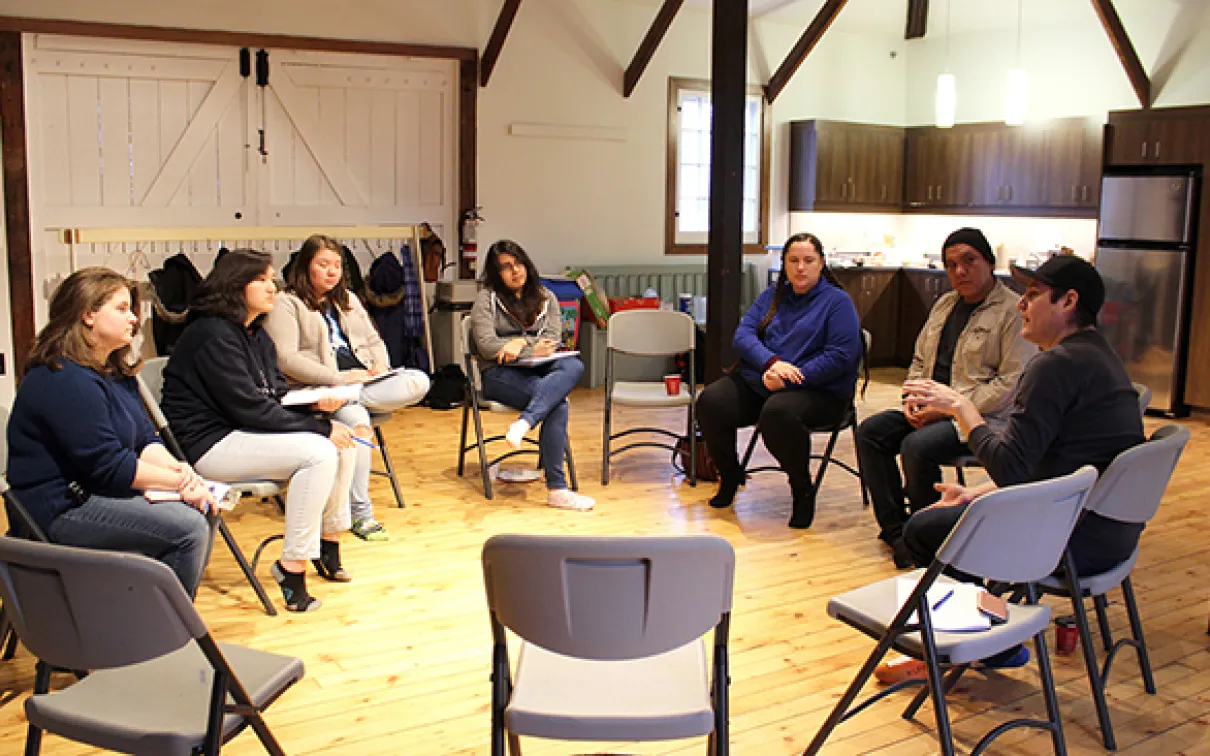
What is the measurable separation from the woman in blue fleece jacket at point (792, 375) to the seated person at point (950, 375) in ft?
1.05

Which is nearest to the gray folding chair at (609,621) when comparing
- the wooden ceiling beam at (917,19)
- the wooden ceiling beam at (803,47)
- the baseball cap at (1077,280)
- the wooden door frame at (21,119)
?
the baseball cap at (1077,280)

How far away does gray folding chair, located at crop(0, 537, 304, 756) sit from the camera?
1.98 metres

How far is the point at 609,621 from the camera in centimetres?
206

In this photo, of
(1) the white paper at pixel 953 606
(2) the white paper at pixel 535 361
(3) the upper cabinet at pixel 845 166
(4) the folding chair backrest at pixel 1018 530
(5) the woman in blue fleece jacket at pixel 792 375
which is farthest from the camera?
(3) the upper cabinet at pixel 845 166

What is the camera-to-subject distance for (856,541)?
15.4 feet

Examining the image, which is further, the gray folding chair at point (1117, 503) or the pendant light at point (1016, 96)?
the pendant light at point (1016, 96)

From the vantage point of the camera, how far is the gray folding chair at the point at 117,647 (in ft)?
6.49

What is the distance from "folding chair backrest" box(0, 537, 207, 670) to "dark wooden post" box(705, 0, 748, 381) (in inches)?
153

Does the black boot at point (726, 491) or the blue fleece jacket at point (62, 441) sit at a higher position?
the blue fleece jacket at point (62, 441)

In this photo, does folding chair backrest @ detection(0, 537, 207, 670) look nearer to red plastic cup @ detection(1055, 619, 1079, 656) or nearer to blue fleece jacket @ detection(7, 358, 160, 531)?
blue fleece jacket @ detection(7, 358, 160, 531)

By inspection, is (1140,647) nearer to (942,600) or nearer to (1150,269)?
(942,600)

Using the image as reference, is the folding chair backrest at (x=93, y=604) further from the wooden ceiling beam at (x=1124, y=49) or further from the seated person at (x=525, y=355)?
the wooden ceiling beam at (x=1124, y=49)

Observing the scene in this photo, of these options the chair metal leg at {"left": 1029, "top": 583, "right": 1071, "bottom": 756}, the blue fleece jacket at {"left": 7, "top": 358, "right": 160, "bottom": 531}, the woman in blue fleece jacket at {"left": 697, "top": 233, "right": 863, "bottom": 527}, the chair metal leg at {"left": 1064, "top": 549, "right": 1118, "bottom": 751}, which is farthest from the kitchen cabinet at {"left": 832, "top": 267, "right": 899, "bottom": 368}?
the blue fleece jacket at {"left": 7, "top": 358, "right": 160, "bottom": 531}

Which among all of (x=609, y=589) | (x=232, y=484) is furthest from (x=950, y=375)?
(x=609, y=589)
